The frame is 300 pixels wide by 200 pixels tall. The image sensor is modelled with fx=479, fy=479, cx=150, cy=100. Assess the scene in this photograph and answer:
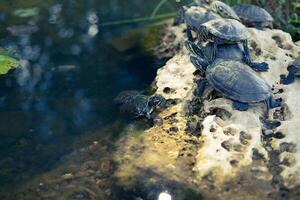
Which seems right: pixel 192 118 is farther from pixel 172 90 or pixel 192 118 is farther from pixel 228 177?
pixel 228 177

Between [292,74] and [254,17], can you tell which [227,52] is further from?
[254,17]

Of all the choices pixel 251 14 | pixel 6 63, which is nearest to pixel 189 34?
pixel 251 14

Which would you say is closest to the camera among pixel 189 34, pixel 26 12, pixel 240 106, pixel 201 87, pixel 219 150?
pixel 219 150

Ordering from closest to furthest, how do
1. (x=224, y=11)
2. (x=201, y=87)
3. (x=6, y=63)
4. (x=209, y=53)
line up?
(x=201, y=87) < (x=209, y=53) < (x=6, y=63) < (x=224, y=11)

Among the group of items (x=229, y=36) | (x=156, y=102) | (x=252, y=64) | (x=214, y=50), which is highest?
(x=229, y=36)

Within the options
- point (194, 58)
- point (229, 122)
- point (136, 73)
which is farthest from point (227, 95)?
point (136, 73)

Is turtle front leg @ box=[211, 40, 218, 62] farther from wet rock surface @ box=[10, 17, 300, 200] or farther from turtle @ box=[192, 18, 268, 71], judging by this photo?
wet rock surface @ box=[10, 17, 300, 200]

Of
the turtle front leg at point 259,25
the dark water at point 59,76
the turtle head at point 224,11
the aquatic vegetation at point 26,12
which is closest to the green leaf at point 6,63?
the dark water at point 59,76
